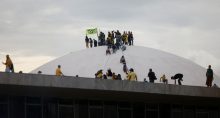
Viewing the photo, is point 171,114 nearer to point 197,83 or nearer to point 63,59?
point 197,83

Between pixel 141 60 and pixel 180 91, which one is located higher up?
pixel 141 60

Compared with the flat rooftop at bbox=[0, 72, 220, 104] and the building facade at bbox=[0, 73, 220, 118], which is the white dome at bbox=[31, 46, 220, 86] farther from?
the flat rooftop at bbox=[0, 72, 220, 104]

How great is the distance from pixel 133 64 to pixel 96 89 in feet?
47.7

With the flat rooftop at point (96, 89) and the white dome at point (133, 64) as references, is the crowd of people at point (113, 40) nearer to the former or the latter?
the white dome at point (133, 64)

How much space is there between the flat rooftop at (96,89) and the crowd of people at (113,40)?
442 inches

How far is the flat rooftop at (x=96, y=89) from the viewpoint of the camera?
3341 centimetres

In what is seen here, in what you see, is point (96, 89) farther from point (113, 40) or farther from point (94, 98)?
point (113, 40)

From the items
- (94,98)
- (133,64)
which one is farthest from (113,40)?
(94,98)

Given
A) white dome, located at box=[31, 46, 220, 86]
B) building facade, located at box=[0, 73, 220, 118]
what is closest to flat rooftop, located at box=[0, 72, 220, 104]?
building facade, located at box=[0, 73, 220, 118]

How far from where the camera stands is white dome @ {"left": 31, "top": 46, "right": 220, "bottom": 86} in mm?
48844

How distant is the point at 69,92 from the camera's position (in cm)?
3562

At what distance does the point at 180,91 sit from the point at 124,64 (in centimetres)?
1189

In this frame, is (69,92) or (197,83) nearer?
(69,92)

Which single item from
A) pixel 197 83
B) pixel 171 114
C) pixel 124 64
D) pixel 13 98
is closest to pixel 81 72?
pixel 124 64
